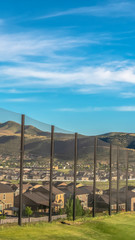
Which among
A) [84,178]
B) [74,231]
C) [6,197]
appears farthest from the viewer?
[84,178]

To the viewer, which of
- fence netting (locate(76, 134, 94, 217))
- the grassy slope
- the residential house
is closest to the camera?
the grassy slope

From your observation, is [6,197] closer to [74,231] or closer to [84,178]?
[74,231]

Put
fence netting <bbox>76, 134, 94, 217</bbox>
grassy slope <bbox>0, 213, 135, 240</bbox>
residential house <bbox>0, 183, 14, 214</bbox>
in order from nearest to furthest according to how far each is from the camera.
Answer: grassy slope <bbox>0, 213, 135, 240</bbox> → fence netting <bbox>76, 134, 94, 217</bbox> → residential house <bbox>0, 183, 14, 214</bbox>

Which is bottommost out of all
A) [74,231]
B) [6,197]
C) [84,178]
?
[74,231]

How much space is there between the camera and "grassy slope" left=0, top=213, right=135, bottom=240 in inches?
900

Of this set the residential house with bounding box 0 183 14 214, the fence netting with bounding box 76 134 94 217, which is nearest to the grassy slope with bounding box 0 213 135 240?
the fence netting with bounding box 76 134 94 217

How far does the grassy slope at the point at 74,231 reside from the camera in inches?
900

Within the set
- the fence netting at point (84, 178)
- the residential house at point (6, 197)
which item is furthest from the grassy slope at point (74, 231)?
the residential house at point (6, 197)

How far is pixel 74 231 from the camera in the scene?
2633 centimetres

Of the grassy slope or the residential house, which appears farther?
the residential house

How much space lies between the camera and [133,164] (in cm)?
14188

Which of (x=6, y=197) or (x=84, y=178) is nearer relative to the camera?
(x=6, y=197)

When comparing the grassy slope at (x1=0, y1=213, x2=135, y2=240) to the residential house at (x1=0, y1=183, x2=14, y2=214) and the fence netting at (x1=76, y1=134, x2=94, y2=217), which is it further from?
the residential house at (x1=0, y1=183, x2=14, y2=214)

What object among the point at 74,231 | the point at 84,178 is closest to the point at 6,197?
the point at 74,231
